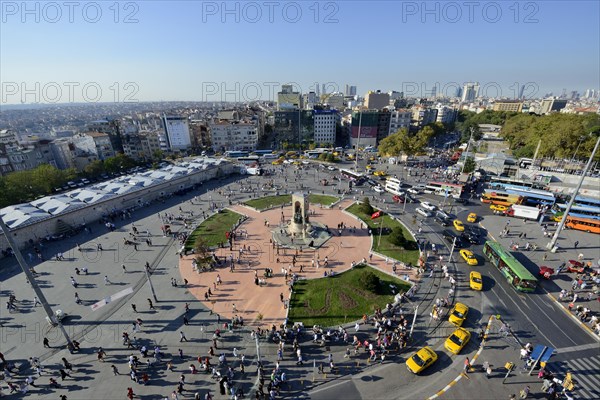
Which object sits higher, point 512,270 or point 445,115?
point 445,115

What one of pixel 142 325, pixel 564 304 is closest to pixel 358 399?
pixel 142 325

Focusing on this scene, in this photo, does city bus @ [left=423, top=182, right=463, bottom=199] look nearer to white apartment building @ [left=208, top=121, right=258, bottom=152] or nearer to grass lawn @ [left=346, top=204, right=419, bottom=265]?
grass lawn @ [left=346, top=204, right=419, bottom=265]

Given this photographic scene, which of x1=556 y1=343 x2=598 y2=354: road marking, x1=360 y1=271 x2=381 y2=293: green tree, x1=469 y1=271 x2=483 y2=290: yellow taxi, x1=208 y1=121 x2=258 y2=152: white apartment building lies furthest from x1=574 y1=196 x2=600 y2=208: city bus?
x1=208 y1=121 x2=258 y2=152: white apartment building

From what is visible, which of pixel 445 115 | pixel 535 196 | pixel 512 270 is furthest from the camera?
pixel 445 115

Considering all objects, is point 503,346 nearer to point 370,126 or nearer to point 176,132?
point 370,126

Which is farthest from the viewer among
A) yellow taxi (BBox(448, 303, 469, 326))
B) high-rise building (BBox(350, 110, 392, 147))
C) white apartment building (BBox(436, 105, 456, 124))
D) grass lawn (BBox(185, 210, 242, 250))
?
white apartment building (BBox(436, 105, 456, 124))

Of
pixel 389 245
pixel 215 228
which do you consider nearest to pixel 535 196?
pixel 389 245

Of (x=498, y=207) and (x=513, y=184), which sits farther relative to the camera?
(x=513, y=184)
